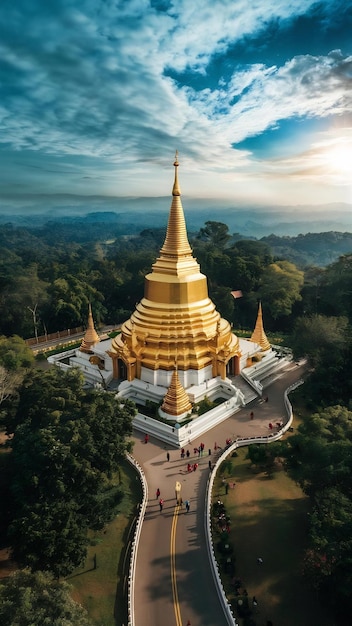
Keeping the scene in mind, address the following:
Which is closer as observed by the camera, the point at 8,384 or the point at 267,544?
the point at 267,544

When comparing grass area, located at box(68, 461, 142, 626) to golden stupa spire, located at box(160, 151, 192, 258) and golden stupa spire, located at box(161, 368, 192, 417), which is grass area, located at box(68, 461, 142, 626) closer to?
golden stupa spire, located at box(161, 368, 192, 417)

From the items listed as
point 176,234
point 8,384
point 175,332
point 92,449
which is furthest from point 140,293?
point 92,449

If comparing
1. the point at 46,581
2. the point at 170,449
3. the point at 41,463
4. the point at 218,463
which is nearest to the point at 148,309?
the point at 170,449

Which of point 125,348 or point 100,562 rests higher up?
point 125,348

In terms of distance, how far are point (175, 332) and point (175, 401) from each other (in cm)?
481

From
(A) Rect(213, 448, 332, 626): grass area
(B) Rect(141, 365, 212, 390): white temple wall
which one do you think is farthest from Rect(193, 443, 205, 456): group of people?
(B) Rect(141, 365, 212, 390): white temple wall

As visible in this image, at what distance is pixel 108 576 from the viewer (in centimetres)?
1380

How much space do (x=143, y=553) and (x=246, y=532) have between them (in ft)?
13.4

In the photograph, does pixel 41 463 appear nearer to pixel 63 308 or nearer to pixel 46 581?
pixel 46 581

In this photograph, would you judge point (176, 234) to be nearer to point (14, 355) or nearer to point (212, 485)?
point (14, 355)

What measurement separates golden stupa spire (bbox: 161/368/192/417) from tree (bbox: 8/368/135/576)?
4106 millimetres

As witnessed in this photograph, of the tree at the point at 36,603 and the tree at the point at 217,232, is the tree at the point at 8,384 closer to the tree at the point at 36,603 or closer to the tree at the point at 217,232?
the tree at the point at 36,603

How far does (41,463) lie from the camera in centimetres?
1410

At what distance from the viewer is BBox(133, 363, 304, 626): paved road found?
40.6ft
